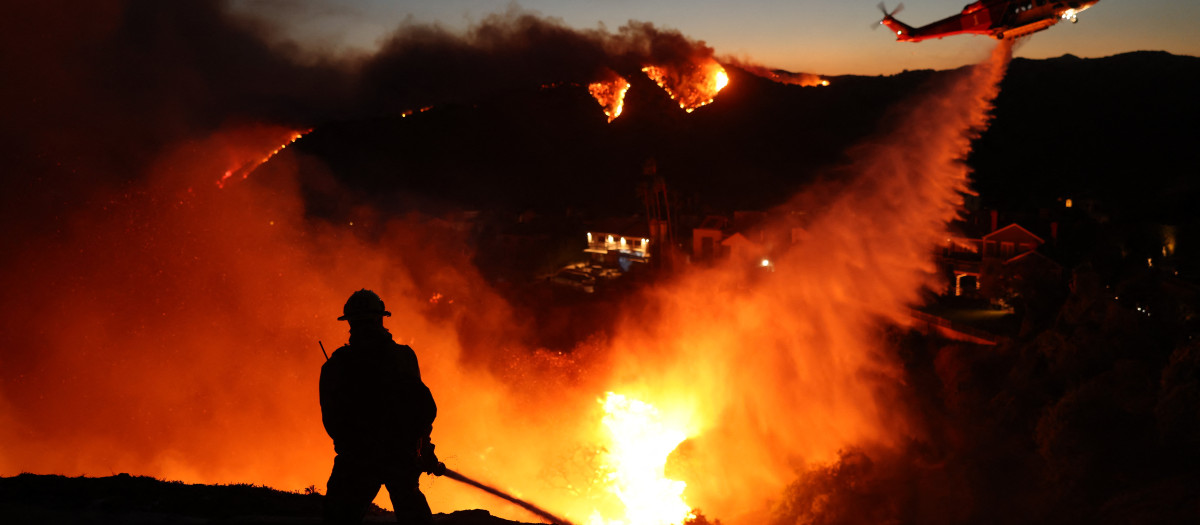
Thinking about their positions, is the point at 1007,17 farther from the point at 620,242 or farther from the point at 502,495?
the point at 620,242

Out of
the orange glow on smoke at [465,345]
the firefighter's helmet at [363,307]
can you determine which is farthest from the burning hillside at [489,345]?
the firefighter's helmet at [363,307]

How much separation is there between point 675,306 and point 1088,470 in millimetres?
18523

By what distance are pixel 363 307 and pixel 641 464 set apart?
22.8 m

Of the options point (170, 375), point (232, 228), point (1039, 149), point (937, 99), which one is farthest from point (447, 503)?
point (1039, 149)

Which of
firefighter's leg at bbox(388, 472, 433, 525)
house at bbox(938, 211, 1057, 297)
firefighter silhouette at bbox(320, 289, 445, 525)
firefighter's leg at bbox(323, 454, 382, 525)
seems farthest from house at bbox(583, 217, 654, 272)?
firefighter's leg at bbox(323, 454, 382, 525)

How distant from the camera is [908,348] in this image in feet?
81.3

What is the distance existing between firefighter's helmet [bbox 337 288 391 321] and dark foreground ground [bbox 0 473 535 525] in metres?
2.53

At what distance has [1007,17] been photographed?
13.4 m

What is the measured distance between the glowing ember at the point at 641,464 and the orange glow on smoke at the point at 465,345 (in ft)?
0.31

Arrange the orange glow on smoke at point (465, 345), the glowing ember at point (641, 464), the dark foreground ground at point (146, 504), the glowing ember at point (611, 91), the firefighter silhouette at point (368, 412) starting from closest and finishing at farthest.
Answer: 1. the firefighter silhouette at point (368, 412)
2. the dark foreground ground at point (146, 504)
3. the orange glow on smoke at point (465, 345)
4. the glowing ember at point (611, 91)
5. the glowing ember at point (641, 464)

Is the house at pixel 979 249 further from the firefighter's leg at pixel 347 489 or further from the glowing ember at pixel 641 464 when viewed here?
the firefighter's leg at pixel 347 489

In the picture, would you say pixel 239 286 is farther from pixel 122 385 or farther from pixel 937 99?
pixel 937 99

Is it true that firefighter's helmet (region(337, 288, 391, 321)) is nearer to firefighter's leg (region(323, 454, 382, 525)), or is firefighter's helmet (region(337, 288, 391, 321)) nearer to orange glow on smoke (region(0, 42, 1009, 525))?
firefighter's leg (region(323, 454, 382, 525))

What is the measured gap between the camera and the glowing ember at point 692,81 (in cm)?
1652
